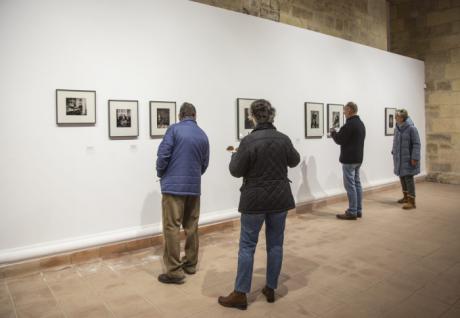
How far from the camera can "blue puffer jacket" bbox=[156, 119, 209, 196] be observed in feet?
12.5

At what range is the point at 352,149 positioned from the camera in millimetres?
6246

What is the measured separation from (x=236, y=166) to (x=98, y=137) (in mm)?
2410

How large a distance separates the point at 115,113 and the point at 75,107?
51 cm

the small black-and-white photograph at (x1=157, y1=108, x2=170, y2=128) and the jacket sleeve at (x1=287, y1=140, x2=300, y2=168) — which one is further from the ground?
the small black-and-white photograph at (x1=157, y1=108, x2=170, y2=128)

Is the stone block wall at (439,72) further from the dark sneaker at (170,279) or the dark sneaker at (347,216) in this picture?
the dark sneaker at (170,279)

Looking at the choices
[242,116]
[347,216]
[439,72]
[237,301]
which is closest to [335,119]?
[347,216]

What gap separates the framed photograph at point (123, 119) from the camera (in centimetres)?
484

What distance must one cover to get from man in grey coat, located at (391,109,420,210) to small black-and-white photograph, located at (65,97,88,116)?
Answer: 5.50 meters

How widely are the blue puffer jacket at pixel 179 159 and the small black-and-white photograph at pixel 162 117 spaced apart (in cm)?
144

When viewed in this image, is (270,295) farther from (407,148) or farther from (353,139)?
(407,148)

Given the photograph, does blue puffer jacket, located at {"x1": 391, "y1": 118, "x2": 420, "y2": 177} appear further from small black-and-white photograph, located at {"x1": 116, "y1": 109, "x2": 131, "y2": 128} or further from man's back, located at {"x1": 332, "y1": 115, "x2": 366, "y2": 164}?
small black-and-white photograph, located at {"x1": 116, "y1": 109, "x2": 131, "y2": 128}

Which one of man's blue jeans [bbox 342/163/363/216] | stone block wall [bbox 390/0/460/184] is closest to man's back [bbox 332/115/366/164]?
man's blue jeans [bbox 342/163/363/216]

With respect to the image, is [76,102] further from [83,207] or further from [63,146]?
[83,207]

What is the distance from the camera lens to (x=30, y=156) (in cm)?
427
